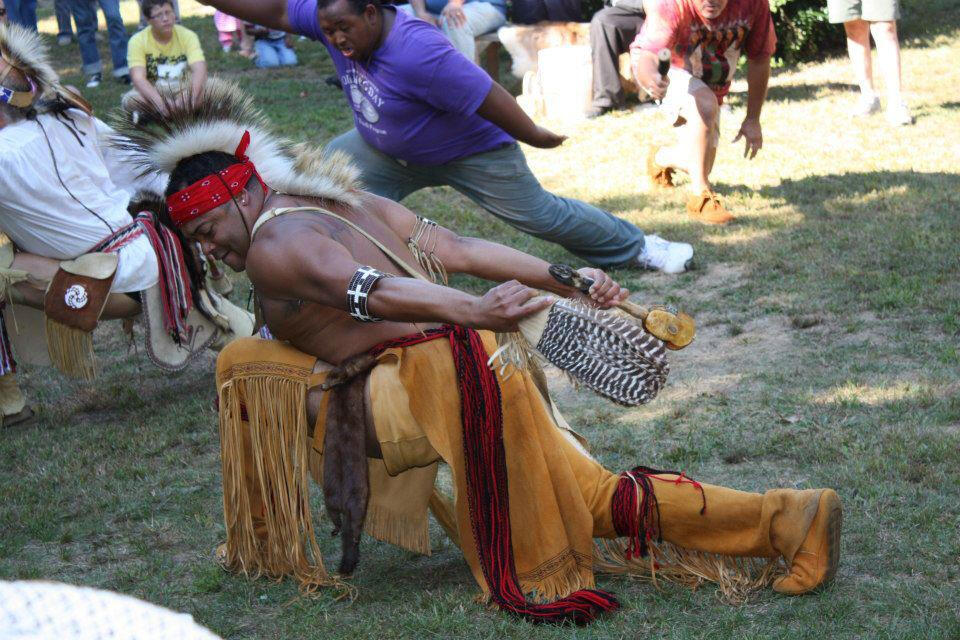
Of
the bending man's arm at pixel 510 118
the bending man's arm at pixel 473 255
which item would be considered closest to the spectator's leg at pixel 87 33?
the bending man's arm at pixel 510 118

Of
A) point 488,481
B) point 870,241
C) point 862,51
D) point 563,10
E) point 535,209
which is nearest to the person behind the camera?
point 488,481

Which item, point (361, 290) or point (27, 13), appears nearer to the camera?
point (361, 290)

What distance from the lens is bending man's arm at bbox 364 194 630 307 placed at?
3.29 m

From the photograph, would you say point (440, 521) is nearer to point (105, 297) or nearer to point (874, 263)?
point (105, 297)

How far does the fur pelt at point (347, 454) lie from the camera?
3.11m

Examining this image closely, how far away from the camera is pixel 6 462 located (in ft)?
15.3

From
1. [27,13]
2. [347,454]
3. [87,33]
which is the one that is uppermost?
[27,13]

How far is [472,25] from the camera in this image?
1042 centimetres

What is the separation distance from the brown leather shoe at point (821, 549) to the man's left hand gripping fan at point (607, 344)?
0.59 meters

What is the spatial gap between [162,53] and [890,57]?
18.4 ft

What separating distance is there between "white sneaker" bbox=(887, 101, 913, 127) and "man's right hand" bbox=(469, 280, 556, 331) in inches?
253

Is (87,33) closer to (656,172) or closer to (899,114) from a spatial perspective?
(656,172)

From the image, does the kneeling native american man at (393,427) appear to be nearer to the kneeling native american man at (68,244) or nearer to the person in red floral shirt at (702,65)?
the kneeling native american man at (68,244)

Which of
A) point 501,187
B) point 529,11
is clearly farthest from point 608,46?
point 501,187
